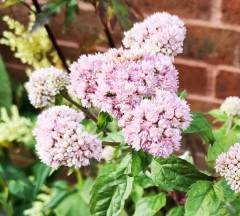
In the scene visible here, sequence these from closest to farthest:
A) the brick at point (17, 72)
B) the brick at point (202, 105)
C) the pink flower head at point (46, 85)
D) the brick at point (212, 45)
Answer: the pink flower head at point (46, 85)
the brick at point (212, 45)
the brick at point (202, 105)
the brick at point (17, 72)

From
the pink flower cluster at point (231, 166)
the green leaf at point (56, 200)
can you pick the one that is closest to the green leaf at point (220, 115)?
the pink flower cluster at point (231, 166)

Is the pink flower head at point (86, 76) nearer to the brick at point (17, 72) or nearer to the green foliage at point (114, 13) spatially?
the green foliage at point (114, 13)

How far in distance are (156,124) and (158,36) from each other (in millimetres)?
195

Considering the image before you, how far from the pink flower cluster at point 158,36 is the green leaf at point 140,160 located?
0.16 metres

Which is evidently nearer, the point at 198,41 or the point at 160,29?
the point at 160,29

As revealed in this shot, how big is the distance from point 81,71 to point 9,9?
93 centimetres

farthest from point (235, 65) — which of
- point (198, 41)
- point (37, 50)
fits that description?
point (37, 50)

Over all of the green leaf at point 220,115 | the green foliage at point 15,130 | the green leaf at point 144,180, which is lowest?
the green foliage at point 15,130

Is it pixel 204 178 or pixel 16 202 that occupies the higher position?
pixel 204 178

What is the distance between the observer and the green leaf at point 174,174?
0.81 metres

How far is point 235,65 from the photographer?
4.65 ft

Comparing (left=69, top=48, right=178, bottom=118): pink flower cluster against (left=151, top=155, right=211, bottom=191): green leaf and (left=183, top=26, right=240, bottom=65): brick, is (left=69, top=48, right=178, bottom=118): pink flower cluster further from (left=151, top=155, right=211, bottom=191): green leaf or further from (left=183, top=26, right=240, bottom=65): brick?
(left=183, top=26, right=240, bottom=65): brick

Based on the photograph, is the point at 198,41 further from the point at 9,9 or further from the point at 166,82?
the point at 166,82

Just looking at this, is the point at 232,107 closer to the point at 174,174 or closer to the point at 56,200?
the point at 174,174
